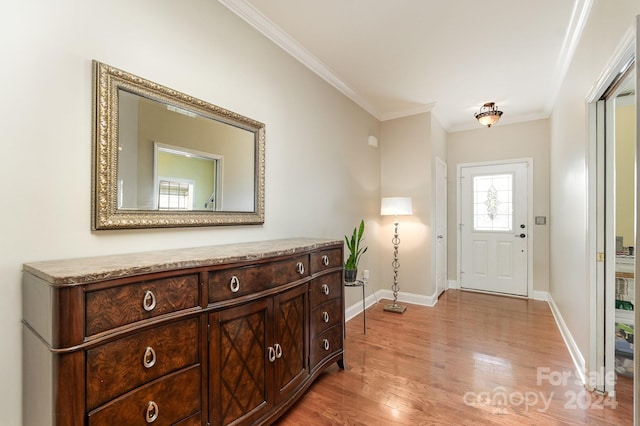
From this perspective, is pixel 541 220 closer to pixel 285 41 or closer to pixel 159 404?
pixel 285 41

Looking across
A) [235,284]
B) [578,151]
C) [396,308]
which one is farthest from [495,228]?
[235,284]

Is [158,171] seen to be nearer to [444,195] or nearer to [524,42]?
[524,42]

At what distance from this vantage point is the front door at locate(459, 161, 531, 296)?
446 centimetres

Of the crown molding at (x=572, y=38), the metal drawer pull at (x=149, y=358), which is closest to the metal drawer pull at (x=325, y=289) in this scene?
the metal drawer pull at (x=149, y=358)

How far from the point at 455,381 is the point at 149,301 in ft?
7.03

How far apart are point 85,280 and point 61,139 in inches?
28.7

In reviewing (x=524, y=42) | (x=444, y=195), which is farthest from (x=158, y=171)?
(x=444, y=195)

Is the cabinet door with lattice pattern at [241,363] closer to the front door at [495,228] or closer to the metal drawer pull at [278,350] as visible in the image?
the metal drawer pull at [278,350]

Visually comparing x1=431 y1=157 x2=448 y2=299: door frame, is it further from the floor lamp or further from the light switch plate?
the light switch plate

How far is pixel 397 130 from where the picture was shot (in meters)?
4.23

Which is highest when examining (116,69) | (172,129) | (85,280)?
(116,69)

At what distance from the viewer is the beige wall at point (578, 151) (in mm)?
1704

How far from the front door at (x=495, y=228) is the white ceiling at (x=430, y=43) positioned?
4.12 ft

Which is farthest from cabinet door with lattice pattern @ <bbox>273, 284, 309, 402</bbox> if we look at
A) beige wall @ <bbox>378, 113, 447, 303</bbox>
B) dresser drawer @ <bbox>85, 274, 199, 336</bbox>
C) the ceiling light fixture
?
the ceiling light fixture
